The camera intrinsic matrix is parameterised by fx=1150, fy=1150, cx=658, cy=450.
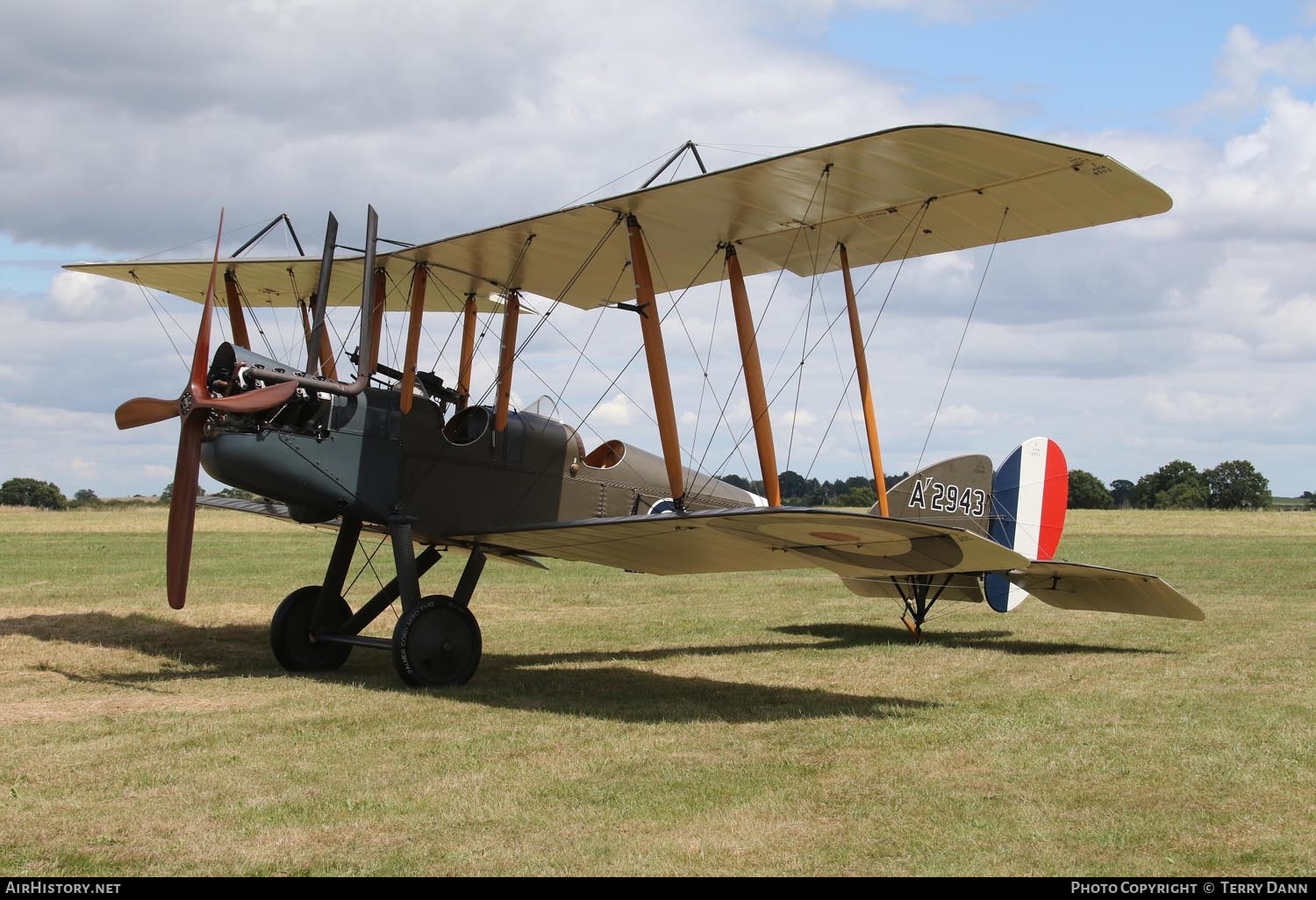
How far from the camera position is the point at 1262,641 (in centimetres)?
1138

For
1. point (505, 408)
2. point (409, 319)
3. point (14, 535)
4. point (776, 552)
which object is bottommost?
point (14, 535)

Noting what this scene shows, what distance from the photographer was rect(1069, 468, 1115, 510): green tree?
76250 millimetres

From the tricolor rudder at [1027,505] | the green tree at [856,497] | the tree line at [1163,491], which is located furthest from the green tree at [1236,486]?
the tricolor rudder at [1027,505]

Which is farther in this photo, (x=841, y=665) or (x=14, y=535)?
(x=14, y=535)

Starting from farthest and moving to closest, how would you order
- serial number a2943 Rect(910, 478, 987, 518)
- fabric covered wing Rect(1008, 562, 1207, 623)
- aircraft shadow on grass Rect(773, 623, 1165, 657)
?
1. serial number a2943 Rect(910, 478, 987, 518)
2. aircraft shadow on grass Rect(773, 623, 1165, 657)
3. fabric covered wing Rect(1008, 562, 1207, 623)

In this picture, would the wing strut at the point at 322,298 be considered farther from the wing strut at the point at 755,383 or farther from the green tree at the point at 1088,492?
the green tree at the point at 1088,492

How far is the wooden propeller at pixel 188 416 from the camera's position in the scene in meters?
7.81

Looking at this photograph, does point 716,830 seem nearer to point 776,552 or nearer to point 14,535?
point 776,552

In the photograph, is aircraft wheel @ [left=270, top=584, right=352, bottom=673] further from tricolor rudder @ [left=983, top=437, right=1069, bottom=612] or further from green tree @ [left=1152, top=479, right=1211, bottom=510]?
green tree @ [left=1152, top=479, right=1211, bottom=510]

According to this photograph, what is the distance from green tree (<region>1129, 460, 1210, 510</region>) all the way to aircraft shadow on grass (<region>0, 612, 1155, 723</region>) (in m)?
70.6

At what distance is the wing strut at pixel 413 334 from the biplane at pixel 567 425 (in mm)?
29

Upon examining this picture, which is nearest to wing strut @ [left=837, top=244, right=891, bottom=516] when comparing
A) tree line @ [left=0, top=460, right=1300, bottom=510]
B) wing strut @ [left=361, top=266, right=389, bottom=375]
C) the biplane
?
the biplane

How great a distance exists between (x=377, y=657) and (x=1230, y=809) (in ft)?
26.3

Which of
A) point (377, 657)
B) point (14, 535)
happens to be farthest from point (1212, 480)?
point (377, 657)
